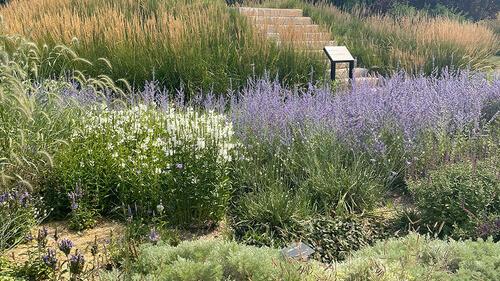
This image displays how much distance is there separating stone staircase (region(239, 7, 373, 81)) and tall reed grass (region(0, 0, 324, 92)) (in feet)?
1.60

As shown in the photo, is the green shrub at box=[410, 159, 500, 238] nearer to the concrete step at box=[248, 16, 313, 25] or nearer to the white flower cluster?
the white flower cluster

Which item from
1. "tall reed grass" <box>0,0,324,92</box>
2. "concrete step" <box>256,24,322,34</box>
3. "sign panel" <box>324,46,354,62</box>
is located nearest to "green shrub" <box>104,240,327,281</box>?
"tall reed grass" <box>0,0,324,92</box>

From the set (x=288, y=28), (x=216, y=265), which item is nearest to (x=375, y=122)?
(x=216, y=265)

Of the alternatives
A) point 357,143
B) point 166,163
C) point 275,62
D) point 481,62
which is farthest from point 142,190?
point 481,62

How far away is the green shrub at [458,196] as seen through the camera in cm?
367

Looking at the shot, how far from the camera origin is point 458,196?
12.2 ft

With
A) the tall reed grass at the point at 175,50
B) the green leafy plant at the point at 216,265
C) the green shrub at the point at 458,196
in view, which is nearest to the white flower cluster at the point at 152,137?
the green leafy plant at the point at 216,265

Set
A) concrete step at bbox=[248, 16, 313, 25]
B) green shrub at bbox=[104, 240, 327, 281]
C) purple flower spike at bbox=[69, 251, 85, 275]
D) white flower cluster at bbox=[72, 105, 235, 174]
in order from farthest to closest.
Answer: concrete step at bbox=[248, 16, 313, 25]
white flower cluster at bbox=[72, 105, 235, 174]
purple flower spike at bbox=[69, 251, 85, 275]
green shrub at bbox=[104, 240, 327, 281]

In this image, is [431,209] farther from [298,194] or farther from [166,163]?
[166,163]

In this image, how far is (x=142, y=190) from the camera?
3.91 metres

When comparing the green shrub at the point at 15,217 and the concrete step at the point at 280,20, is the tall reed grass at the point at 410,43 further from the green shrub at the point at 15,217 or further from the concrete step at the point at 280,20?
the green shrub at the point at 15,217

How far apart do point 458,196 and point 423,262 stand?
101cm

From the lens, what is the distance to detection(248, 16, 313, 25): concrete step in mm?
11228

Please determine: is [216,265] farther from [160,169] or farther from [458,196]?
[458,196]
